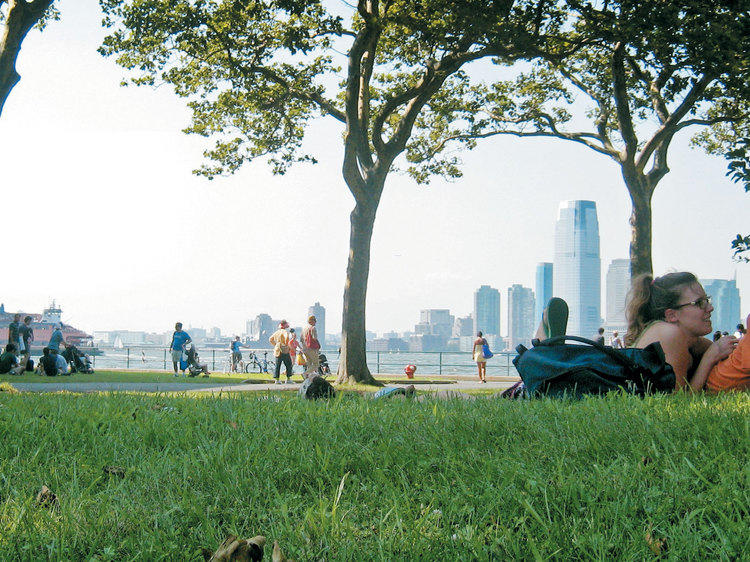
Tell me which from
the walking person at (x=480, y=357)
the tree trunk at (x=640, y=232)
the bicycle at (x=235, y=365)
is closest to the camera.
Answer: the tree trunk at (x=640, y=232)

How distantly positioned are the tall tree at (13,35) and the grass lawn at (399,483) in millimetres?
8198

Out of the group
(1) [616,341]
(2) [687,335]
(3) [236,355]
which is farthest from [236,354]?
(2) [687,335]

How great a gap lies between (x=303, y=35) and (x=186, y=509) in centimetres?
1374

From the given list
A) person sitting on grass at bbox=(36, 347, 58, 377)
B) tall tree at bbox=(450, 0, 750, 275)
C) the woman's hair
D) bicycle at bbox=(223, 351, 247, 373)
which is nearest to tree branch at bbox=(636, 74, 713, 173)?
tall tree at bbox=(450, 0, 750, 275)

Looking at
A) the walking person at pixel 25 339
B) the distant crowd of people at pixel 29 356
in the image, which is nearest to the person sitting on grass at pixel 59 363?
the distant crowd of people at pixel 29 356

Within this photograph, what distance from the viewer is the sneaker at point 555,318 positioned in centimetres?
577

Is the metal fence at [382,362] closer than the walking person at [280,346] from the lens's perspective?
No

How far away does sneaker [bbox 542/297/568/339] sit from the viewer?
5.77 m

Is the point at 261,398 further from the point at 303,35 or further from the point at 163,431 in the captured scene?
the point at 303,35

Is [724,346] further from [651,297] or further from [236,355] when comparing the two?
[236,355]

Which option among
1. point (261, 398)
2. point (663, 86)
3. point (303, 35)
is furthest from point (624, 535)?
point (663, 86)

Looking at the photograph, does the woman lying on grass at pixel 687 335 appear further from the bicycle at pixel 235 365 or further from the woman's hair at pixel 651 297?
the bicycle at pixel 235 365

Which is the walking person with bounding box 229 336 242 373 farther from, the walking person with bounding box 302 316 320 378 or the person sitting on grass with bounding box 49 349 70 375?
the walking person with bounding box 302 316 320 378

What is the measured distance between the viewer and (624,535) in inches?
82.9
